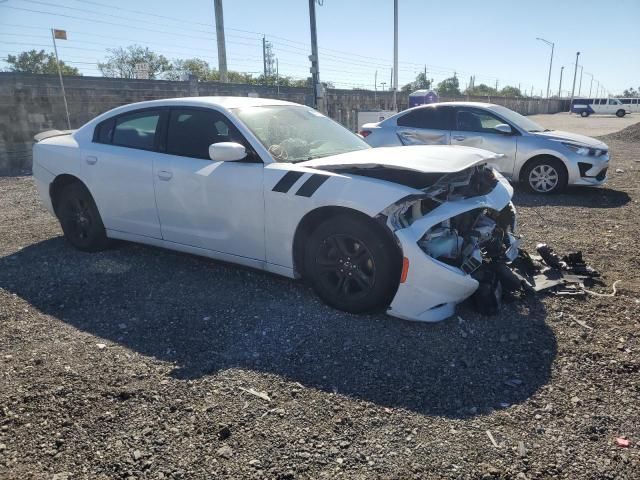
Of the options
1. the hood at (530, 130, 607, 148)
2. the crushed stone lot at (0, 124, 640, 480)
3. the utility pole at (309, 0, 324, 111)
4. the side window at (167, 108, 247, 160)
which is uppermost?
the utility pole at (309, 0, 324, 111)

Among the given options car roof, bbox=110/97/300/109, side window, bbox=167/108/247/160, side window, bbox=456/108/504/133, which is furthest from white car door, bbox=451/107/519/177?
side window, bbox=167/108/247/160

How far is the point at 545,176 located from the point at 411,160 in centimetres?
530

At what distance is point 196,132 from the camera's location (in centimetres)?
433

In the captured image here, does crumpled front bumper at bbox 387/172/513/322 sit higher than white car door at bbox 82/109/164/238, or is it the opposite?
white car door at bbox 82/109/164/238

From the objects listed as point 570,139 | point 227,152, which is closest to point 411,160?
point 227,152

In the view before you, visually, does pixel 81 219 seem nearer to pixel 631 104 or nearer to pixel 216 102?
pixel 216 102

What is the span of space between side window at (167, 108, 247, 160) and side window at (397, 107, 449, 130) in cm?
Answer: 526

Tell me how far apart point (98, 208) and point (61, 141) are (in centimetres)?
95

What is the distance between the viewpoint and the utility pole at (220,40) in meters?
17.6

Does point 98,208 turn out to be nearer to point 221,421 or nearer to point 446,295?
point 221,421

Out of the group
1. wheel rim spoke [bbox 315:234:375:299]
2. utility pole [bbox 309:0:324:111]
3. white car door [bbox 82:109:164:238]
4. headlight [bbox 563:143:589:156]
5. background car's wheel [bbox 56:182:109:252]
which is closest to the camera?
wheel rim spoke [bbox 315:234:375:299]

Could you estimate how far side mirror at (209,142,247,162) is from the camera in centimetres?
379

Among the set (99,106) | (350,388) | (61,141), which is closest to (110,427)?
(350,388)

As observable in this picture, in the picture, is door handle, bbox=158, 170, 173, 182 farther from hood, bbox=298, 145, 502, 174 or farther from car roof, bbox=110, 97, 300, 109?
hood, bbox=298, 145, 502, 174
